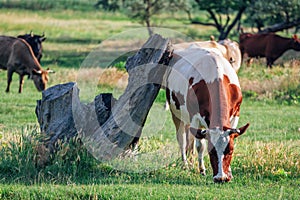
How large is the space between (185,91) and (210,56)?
702 millimetres

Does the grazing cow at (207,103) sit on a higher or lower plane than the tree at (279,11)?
higher

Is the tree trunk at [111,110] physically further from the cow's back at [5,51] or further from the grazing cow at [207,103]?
the cow's back at [5,51]

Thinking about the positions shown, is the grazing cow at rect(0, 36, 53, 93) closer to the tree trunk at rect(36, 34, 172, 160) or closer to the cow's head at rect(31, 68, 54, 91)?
the cow's head at rect(31, 68, 54, 91)

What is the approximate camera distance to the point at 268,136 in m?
14.3

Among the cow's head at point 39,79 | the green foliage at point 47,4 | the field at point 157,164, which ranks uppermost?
the field at point 157,164

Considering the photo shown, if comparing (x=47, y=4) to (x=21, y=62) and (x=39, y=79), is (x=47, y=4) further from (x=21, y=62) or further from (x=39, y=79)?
(x=39, y=79)

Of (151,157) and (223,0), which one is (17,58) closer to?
(151,157)

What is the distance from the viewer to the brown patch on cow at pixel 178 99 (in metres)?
11.1

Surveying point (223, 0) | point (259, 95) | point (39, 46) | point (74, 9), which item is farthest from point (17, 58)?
point (74, 9)

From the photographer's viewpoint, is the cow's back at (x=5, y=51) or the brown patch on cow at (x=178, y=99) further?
the cow's back at (x=5, y=51)

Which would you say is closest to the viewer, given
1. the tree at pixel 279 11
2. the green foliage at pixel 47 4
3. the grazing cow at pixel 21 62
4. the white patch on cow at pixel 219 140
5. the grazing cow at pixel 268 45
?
the white patch on cow at pixel 219 140

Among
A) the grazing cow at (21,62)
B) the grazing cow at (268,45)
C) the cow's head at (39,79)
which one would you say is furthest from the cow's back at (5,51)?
the grazing cow at (268,45)

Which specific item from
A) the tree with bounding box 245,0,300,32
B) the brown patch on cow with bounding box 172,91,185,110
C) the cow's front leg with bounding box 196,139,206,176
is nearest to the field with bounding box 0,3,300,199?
the cow's front leg with bounding box 196,139,206,176

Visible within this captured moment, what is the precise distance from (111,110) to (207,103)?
2.16 m
